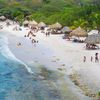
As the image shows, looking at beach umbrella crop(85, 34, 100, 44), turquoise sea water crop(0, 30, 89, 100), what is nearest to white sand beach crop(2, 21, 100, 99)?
beach umbrella crop(85, 34, 100, 44)

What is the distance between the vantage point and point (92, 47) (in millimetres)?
50438

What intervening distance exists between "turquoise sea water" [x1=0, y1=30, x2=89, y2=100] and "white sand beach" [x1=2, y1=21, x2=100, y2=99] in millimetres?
1716

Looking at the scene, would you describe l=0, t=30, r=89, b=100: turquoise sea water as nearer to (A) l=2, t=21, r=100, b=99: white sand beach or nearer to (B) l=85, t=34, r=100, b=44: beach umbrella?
(A) l=2, t=21, r=100, b=99: white sand beach

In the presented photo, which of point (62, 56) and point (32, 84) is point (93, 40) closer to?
point (62, 56)

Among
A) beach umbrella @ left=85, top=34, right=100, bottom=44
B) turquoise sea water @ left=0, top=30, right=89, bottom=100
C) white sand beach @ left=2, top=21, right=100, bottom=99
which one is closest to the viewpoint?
turquoise sea water @ left=0, top=30, right=89, bottom=100

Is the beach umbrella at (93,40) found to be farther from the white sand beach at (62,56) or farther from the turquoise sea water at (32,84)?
the turquoise sea water at (32,84)

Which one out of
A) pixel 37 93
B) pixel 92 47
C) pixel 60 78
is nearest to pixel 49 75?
pixel 60 78

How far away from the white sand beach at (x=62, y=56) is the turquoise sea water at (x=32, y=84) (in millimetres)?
1716

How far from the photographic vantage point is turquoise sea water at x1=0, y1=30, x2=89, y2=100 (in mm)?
29703

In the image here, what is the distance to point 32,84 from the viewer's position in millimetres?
34062

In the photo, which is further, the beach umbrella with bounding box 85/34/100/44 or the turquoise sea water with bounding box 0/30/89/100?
the beach umbrella with bounding box 85/34/100/44

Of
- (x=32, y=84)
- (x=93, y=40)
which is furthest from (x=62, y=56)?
(x=32, y=84)

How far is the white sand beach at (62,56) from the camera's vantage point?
3560 cm

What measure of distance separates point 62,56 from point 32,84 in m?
14.6
